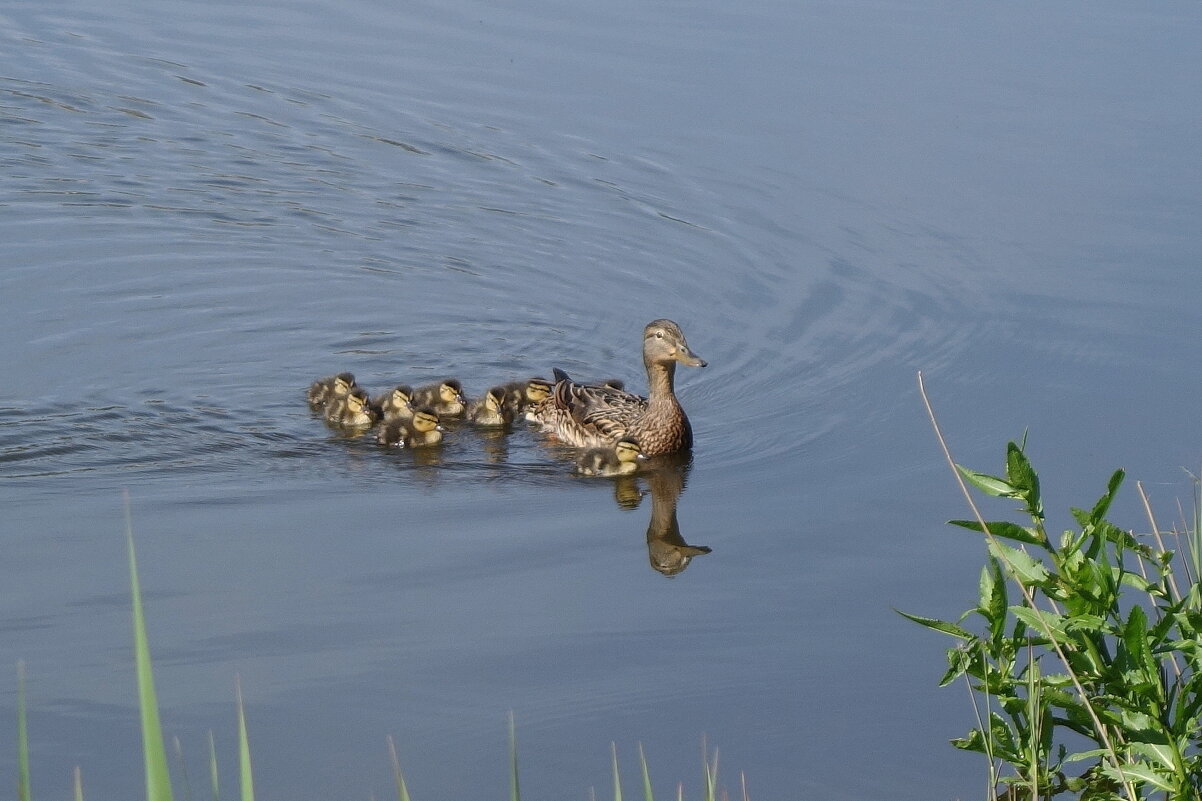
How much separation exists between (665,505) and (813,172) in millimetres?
4393

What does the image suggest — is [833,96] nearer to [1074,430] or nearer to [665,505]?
[1074,430]

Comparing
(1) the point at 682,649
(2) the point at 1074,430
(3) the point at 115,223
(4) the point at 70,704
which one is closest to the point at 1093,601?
(1) the point at 682,649

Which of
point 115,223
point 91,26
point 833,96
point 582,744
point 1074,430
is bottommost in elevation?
point 582,744

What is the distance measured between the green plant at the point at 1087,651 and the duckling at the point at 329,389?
4.48 m

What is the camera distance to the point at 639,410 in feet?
25.7

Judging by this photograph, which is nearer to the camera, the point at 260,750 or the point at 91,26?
the point at 260,750

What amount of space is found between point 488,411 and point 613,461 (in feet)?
2.83

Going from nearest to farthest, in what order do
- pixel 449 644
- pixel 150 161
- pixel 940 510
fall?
pixel 449 644 → pixel 940 510 → pixel 150 161

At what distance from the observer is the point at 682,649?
5.18 m

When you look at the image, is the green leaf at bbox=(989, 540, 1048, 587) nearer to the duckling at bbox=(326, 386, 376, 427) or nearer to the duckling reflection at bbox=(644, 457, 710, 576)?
the duckling reflection at bbox=(644, 457, 710, 576)

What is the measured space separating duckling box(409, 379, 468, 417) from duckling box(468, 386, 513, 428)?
0.09 m

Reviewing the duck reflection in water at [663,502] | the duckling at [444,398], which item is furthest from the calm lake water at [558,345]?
the duckling at [444,398]

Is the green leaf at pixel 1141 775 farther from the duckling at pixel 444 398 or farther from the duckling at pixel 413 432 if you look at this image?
the duckling at pixel 444 398

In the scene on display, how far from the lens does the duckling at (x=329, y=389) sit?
7.67m
